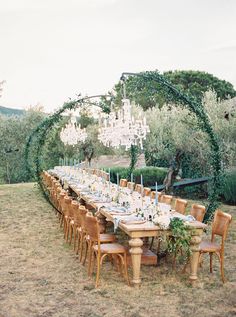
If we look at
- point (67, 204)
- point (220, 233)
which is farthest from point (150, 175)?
point (220, 233)

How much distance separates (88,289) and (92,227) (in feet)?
2.93

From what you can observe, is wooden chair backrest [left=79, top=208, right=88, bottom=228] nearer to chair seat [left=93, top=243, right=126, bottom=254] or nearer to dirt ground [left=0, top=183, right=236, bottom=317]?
chair seat [left=93, top=243, right=126, bottom=254]

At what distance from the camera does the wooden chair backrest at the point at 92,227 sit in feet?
21.3

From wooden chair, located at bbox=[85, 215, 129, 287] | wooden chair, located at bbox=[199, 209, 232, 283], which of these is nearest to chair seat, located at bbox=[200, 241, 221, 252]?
wooden chair, located at bbox=[199, 209, 232, 283]

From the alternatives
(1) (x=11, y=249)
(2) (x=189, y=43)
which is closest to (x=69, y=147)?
(2) (x=189, y=43)

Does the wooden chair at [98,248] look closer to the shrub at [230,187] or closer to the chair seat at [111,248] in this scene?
the chair seat at [111,248]

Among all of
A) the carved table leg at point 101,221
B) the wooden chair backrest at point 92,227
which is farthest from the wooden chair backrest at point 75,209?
the wooden chair backrest at point 92,227

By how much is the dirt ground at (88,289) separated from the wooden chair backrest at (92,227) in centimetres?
68

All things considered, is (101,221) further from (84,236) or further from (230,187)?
(230,187)

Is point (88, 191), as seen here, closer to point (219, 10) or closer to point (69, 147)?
point (219, 10)

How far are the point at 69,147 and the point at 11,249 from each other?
17.1m

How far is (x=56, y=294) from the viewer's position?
6.16 meters

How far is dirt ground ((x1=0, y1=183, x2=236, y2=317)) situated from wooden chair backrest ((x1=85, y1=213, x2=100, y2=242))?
0.68 metres

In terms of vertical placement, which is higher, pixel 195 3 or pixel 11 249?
pixel 195 3
